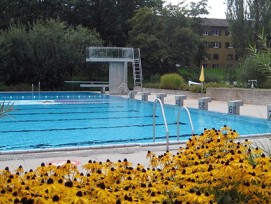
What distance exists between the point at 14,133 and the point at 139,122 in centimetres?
456

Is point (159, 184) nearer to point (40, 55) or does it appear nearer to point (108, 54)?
point (108, 54)

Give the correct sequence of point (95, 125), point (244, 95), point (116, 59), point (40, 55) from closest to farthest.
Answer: point (95, 125), point (244, 95), point (116, 59), point (40, 55)

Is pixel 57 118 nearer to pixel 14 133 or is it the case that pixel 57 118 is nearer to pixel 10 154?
pixel 14 133

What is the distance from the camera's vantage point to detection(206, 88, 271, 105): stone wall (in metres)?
18.3

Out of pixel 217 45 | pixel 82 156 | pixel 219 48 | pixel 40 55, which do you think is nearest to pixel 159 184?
pixel 82 156

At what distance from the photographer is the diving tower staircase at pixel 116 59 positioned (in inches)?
1073

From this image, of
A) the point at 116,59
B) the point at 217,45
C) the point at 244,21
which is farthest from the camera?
the point at 217,45

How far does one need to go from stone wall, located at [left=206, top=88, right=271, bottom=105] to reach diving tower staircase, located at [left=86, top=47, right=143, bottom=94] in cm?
678

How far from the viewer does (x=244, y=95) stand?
64.3ft

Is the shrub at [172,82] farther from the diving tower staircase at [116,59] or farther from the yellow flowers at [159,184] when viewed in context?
the yellow flowers at [159,184]

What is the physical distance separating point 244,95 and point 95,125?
887 cm

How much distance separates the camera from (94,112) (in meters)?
18.0

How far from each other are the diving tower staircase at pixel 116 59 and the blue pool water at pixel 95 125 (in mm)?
7551

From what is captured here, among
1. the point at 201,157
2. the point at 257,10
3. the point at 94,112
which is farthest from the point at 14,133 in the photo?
the point at 257,10
